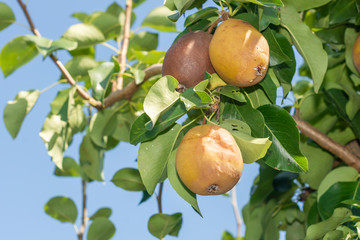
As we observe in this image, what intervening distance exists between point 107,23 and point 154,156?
122 centimetres

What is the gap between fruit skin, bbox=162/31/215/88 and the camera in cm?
91

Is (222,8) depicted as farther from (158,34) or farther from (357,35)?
(158,34)

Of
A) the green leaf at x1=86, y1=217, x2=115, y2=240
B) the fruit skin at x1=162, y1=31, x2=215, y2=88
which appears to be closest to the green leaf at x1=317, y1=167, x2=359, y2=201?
the fruit skin at x1=162, y1=31, x2=215, y2=88

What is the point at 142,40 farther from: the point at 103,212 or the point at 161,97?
the point at 161,97

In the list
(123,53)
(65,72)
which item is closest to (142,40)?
(123,53)

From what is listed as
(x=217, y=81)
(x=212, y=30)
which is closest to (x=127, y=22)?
(x=212, y=30)

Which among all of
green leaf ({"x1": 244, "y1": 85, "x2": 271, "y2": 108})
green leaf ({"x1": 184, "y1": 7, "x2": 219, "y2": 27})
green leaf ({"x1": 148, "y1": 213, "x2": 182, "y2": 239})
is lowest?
green leaf ({"x1": 148, "y1": 213, "x2": 182, "y2": 239})

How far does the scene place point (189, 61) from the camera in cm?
91

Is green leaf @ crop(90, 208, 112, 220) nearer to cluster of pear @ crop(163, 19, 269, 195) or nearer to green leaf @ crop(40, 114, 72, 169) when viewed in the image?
green leaf @ crop(40, 114, 72, 169)

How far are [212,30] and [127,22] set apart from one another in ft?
3.31

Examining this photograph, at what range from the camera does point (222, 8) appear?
1018 millimetres

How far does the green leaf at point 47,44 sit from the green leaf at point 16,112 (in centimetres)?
33

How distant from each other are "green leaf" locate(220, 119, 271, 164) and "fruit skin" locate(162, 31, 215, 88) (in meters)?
0.12

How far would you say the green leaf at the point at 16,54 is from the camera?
178cm
